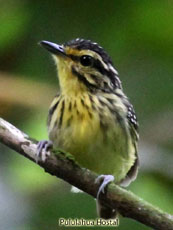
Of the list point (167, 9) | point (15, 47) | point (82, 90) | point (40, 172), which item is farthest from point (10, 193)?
point (167, 9)

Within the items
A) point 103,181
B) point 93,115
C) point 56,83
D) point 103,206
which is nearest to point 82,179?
point 103,181

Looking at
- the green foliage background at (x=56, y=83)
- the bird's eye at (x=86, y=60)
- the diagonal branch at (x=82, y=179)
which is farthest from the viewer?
the bird's eye at (x=86, y=60)

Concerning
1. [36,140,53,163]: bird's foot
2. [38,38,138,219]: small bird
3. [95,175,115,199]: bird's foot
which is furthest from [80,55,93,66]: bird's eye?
[95,175,115,199]: bird's foot

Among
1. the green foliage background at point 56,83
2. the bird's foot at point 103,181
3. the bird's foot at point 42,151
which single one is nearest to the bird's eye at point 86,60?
the green foliage background at point 56,83

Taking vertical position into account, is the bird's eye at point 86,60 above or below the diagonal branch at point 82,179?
above

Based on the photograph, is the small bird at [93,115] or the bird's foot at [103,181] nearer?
the bird's foot at [103,181]

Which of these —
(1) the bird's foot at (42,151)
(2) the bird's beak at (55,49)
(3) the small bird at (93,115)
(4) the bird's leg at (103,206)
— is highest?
(2) the bird's beak at (55,49)

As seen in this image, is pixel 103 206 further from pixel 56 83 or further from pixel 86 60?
pixel 56 83

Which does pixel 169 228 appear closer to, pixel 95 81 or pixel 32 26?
pixel 95 81

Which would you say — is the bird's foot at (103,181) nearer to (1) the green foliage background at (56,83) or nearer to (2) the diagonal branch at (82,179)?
(2) the diagonal branch at (82,179)
